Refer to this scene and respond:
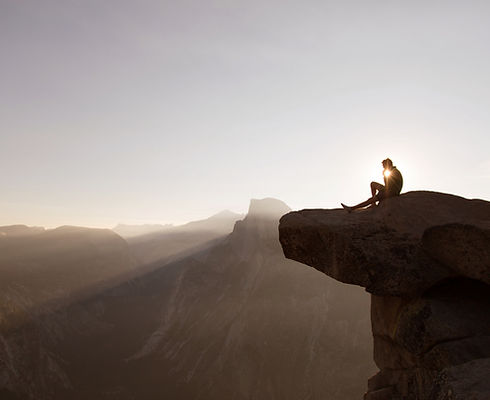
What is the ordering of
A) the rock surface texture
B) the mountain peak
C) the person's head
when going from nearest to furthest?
Result: the rock surface texture
the person's head
the mountain peak

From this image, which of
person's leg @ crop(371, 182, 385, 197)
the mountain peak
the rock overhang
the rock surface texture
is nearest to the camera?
the rock surface texture

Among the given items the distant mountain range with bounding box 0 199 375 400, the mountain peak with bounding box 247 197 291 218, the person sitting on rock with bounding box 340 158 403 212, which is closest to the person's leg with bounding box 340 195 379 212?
the person sitting on rock with bounding box 340 158 403 212

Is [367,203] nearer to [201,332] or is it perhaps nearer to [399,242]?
[399,242]

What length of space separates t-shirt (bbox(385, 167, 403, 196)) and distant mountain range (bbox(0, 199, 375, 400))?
35.6 metres

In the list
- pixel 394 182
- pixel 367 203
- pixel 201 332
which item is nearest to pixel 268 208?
pixel 201 332

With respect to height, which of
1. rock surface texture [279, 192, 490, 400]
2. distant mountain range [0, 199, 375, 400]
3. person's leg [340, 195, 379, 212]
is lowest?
distant mountain range [0, 199, 375, 400]

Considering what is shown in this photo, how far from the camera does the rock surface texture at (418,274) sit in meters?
7.80

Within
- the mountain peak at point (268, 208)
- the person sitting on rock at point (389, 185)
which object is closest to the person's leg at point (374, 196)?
the person sitting on rock at point (389, 185)

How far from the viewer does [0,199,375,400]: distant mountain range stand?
44.8 metres

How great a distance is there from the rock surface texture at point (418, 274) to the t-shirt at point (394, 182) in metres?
0.34

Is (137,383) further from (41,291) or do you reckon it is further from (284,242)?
(284,242)

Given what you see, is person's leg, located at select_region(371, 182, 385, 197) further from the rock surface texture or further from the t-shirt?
the rock surface texture

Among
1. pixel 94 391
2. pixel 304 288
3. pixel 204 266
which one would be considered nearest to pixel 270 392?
pixel 304 288

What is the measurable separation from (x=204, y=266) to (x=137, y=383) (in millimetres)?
28409
